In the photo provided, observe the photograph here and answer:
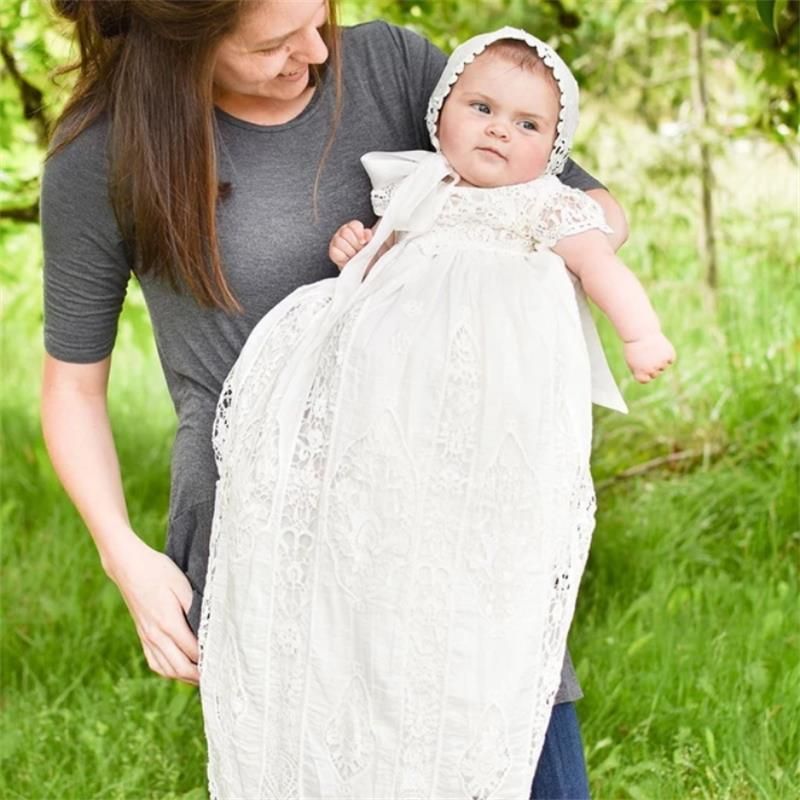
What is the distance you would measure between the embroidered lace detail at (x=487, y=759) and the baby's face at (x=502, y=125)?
0.66 metres

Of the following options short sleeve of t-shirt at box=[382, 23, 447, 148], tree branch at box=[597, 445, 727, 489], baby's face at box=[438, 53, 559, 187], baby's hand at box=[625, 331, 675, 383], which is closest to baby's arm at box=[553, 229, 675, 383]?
baby's hand at box=[625, 331, 675, 383]

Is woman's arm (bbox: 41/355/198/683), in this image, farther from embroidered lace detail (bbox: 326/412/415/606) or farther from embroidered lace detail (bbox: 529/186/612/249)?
embroidered lace detail (bbox: 529/186/612/249)

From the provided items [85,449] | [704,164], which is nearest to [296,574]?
[85,449]

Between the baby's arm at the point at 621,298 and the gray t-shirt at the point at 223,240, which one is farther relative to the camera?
the gray t-shirt at the point at 223,240

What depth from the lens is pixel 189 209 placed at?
186 cm

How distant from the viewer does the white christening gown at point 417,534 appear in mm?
1670

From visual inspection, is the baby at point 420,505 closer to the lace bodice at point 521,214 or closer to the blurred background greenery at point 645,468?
the lace bodice at point 521,214

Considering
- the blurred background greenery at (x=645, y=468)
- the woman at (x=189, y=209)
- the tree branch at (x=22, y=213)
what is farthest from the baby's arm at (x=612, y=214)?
the tree branch at (x=22, y=213)

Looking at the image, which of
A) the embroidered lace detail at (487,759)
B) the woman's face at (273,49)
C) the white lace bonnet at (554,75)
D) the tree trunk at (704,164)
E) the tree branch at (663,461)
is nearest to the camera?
the embroidered lace detail at (487,759)

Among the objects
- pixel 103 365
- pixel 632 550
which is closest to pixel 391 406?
pixel 103 365

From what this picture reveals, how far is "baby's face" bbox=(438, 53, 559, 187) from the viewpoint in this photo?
185 cm

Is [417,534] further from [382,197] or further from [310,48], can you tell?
[310,48]

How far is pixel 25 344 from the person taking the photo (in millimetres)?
5246

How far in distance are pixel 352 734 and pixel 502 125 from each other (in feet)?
2.50
